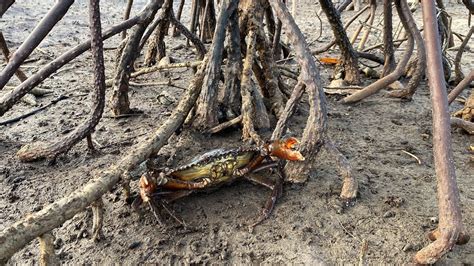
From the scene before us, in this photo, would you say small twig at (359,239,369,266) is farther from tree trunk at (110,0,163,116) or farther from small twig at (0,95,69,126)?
small twig at (0,95,69,126)

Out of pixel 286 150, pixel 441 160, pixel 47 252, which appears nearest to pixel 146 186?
pixel 47 252

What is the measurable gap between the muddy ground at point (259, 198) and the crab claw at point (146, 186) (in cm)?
14

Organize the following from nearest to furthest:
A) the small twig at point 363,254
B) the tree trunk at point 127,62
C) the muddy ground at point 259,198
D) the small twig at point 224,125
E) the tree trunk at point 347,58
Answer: the small twig at point 363,254 < the muddy ground at point 259,198 < the small twig at point 224,125 < the tree trunk at point 127,62 < the tree trunk at point 347,58

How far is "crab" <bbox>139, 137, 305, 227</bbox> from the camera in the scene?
192cm

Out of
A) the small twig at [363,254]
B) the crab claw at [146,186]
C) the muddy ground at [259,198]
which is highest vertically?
the crab claw at [146,186]

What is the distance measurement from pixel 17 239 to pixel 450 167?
1.37 m

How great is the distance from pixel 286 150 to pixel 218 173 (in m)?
0.32

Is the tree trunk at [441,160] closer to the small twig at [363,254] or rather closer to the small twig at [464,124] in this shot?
the small twig at [363,254]

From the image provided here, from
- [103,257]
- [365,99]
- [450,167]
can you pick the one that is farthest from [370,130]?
[103,257]

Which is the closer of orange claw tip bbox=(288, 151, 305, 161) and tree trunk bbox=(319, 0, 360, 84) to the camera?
orange claw tip bbox=(288, 151, 305, 161)

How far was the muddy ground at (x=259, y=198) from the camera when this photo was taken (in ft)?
5.95

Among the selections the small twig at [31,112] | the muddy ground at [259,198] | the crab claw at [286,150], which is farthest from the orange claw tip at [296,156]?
the small twig at [31,112]

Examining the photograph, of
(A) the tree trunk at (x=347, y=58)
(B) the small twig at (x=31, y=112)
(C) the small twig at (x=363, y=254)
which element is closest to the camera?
(C) the small twig at (x=363, y=254)

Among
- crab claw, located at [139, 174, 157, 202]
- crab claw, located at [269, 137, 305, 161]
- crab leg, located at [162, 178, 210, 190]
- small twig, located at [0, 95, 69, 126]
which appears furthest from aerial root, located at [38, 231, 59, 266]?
small twig, located at [0, 95, 69, 126]
